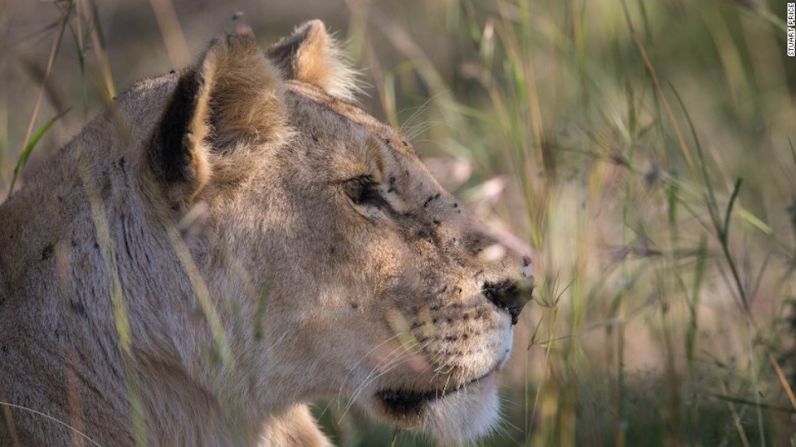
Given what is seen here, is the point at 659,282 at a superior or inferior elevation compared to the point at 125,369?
inferior

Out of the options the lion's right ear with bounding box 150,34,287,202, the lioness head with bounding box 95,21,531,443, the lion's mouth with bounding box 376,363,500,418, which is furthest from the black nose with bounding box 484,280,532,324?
the lion's right ear with bounding box 150,34,287,202

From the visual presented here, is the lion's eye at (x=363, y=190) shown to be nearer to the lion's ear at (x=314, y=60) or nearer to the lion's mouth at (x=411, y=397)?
the lion's mouth at (x=411, y=397)

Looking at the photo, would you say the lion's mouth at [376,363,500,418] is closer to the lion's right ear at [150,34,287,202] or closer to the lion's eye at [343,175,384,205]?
the lion's eye at [343,175,384,205]

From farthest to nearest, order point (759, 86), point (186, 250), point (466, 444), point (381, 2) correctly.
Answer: point (381, 2), point (759, 86), point (466, 444), point (186, 250)

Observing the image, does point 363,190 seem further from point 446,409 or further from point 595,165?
point 595,165

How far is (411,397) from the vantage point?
2.96m

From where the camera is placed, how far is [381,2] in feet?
29.4

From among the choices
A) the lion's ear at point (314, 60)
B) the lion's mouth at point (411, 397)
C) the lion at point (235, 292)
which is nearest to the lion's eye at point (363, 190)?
the lion at point (235, 292)

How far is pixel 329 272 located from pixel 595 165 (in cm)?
110

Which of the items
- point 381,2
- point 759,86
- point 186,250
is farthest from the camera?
point 381,2

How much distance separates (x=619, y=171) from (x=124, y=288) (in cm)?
A: 160

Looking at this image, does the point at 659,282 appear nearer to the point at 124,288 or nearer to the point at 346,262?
the point at 346,262

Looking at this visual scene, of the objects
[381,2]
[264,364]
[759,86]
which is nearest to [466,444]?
[264,364]

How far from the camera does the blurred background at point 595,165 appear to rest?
3225 mm
